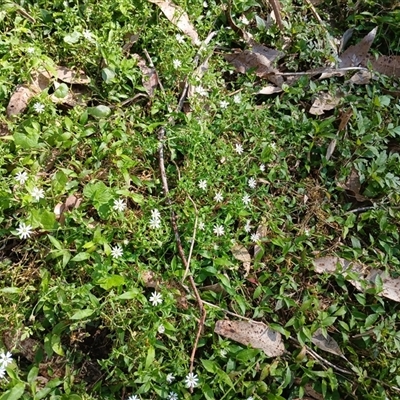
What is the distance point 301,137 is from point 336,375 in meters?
1.39

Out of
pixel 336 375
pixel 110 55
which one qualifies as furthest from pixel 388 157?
pixel 110 55

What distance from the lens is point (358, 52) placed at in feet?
12.3

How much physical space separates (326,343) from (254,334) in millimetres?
407

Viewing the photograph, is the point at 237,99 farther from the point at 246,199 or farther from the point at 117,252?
the point at 117,252

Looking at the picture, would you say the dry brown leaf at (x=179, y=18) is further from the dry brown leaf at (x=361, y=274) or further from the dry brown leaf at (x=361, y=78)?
the dry brown leaf at (x=361, y=274)

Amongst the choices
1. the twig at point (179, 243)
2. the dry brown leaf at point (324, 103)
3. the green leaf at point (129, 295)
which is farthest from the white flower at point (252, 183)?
the green leaf at point (129, 295)

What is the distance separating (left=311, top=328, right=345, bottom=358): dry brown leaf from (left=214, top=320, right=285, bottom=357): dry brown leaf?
20 cm

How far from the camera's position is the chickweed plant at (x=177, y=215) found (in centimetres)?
265

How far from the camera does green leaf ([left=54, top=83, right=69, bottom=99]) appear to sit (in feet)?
9.96

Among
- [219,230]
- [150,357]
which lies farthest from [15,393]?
[219,230]

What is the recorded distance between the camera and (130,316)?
106 inches

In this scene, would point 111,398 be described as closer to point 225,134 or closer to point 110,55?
point 225,134

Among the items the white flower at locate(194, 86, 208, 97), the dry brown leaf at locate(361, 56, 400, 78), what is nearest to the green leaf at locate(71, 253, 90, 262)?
the white flower at locate(194, 86, 208, 97)

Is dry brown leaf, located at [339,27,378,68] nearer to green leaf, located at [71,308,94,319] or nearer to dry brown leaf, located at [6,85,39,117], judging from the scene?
dry brown leaf, located at [6,85,39,117]
